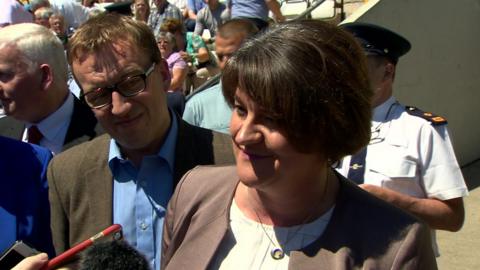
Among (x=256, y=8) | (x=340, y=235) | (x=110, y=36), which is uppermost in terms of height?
(x=110, y=36)

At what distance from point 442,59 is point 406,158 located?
4154 mm

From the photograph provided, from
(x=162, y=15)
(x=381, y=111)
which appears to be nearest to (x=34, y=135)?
(x=381, y=111)

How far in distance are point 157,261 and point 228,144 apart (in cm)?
54

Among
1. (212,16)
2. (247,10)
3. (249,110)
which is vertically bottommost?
(212,16)

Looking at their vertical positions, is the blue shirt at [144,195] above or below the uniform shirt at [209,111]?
above

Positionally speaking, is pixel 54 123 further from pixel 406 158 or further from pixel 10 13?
pixel 10 13

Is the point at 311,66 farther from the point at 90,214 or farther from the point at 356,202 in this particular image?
the point at 90,214

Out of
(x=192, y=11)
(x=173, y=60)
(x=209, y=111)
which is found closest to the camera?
(x=209, y=111)

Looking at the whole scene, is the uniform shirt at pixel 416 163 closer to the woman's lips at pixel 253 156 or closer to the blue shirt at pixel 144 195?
the blue shirt at pixel 144 195

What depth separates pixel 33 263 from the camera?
169 cm

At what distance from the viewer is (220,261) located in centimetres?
176

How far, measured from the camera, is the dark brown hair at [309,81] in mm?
1536

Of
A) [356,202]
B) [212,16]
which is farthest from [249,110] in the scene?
[212,16]

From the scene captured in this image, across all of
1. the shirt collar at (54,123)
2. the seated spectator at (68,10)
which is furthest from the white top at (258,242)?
the seated spectator at (68,10)
